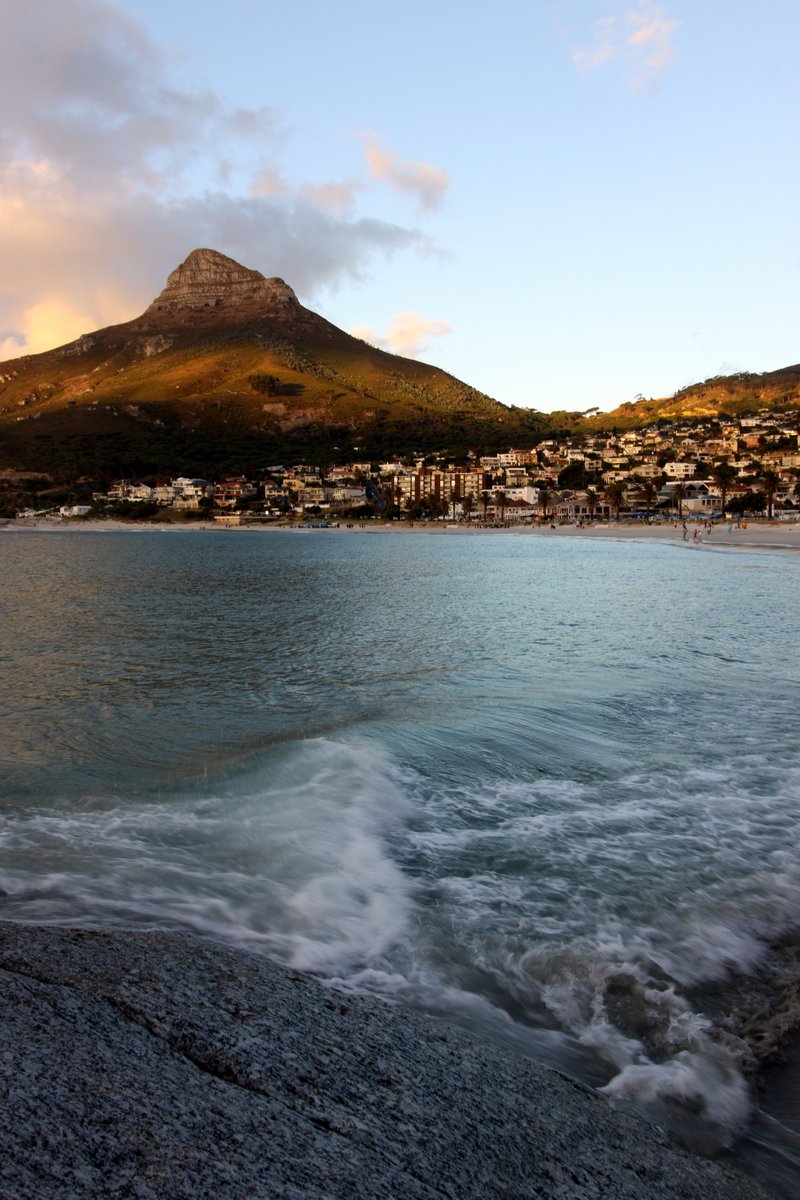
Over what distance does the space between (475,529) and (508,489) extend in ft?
112

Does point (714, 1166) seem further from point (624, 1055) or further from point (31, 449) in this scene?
point (31, 449)

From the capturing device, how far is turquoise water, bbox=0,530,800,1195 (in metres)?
4.77

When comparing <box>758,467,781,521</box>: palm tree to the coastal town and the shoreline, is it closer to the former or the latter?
the coastal town

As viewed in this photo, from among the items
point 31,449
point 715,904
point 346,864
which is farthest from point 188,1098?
point 31,449

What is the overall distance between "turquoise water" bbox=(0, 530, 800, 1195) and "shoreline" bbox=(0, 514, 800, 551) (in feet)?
210

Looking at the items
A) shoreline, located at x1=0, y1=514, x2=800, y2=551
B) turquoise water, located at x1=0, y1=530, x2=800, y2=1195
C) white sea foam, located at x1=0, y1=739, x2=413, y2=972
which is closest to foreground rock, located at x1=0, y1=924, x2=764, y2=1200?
turquoise water, located at x1=0, y1=530, x2=800, y2=1195

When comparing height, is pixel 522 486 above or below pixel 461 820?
above

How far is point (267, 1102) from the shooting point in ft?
9.58

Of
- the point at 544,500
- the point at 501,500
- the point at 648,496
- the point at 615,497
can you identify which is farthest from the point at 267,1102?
the point at 501,500

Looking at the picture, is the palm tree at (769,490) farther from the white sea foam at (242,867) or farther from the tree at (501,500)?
the white sea foam at (242,867)

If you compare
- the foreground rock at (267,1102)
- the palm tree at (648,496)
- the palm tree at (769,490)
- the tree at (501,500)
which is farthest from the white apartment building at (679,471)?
the foreground rock at (267,1102)

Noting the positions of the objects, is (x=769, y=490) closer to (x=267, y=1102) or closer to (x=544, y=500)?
(x=544, y=500)

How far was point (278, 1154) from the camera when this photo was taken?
8.47 feet

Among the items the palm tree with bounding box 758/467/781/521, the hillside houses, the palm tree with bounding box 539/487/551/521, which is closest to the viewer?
the palm tree with bounding box 758/467/781/521
